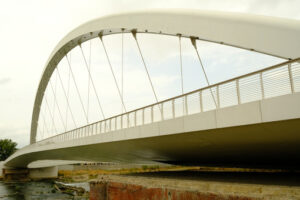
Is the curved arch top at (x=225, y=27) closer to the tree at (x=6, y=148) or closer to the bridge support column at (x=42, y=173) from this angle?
the bridge support column at (x=42, y=173)

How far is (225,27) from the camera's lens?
1029 cm

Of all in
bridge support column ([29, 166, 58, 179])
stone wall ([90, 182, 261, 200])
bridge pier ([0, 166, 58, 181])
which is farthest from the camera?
bridge support column ([29, 166, 58, 179])

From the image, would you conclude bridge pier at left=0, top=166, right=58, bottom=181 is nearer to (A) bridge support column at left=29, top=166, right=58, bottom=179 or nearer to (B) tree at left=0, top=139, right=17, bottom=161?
(A) bridge support column at left=29, top=166, right=58, bottom=179

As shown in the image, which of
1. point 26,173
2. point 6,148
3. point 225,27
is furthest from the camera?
point 6,148

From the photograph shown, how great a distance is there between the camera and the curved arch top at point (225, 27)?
28.1ft

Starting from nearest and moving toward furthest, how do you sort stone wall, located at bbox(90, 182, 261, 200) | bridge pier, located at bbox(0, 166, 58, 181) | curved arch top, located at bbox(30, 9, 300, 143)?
1. stone wall, located at bbox(90, 182, 261, 200)
2. curved arch top, located at bbox(30, 9, 300, 143)
3. bridge pier, located at bbox(0, 166, 58, 181)

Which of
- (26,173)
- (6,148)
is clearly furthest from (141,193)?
(6,148)

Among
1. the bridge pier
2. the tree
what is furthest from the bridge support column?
the tree

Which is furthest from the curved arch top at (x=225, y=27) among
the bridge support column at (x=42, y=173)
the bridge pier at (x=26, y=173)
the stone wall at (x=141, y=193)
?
the bridge support column at (x=42, y=173)

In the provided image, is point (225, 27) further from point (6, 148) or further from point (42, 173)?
point (6, 148)

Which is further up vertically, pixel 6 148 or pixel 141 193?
pixel 6 148

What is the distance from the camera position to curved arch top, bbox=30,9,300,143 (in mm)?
8570

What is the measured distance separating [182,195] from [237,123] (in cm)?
207

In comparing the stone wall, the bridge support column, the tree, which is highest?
the tree
